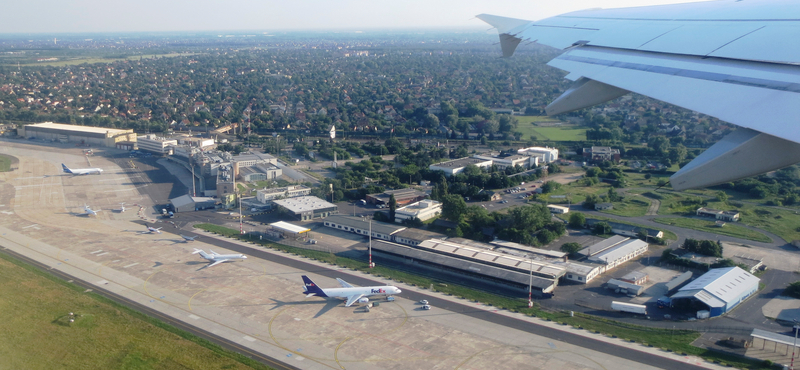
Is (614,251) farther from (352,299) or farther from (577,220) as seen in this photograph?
(352,299)

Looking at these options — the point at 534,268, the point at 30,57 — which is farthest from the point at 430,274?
the point at 30,57

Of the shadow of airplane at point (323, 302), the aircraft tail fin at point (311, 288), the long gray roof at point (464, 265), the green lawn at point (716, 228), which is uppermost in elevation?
the aircraft tail fin at point (311, 288)

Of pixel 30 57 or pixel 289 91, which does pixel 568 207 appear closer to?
pixel 289 91

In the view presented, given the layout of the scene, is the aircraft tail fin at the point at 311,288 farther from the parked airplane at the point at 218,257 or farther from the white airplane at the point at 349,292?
the parked airplane at the point at 218,257

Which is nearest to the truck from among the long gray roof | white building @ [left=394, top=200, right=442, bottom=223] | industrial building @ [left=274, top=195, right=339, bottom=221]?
the long gray roof

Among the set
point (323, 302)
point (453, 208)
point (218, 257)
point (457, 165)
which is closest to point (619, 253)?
point (453, 208)

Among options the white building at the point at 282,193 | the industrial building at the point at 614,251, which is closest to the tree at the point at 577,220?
the industrial building at the point at 614,251
